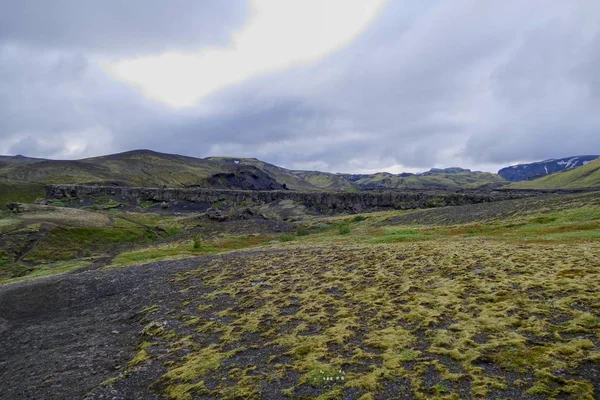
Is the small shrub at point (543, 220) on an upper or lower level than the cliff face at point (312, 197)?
lower

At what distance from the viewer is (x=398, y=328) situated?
14.6 meters

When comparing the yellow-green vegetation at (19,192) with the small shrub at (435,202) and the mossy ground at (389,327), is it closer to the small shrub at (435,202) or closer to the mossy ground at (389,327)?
the small shrub at (435,202)

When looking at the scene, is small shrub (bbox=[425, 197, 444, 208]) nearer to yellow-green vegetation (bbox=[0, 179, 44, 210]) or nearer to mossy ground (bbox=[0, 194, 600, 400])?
A: mossy ground (bbox=[0, 194, 600, 400])

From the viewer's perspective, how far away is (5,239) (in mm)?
49906

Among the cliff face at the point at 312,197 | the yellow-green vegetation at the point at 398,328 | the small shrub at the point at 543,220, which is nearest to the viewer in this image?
the yellow-green vegetation at the point at 398,328

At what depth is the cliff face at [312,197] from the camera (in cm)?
9996

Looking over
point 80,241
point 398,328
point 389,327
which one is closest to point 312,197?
point 80,241

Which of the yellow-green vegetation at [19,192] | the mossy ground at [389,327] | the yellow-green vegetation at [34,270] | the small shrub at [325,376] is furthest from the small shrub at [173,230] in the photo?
the yellow-green vegetation at [19,192]

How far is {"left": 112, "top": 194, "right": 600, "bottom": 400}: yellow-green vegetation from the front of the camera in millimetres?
10883

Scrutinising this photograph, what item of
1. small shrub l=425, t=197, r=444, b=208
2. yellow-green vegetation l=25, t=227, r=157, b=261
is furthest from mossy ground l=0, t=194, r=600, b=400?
small shrub l=425, t=197, r=444, b=208

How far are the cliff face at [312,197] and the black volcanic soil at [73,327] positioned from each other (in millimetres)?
79284

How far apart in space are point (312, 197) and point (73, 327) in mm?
99369

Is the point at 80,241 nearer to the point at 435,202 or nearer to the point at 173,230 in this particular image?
the point at 173,230

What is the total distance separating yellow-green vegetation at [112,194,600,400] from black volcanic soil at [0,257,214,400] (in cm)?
193
